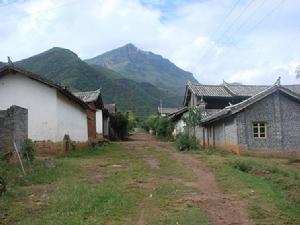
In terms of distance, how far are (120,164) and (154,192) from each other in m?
8.60

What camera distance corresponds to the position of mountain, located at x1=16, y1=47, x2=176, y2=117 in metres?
91.8

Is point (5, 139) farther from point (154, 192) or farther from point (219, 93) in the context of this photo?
point (219, 93)

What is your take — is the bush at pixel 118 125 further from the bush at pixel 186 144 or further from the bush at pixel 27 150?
the bush at pixel 27 150

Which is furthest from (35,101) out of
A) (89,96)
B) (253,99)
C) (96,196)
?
(89,96)

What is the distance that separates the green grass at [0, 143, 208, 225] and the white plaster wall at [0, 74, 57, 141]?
6899 mm

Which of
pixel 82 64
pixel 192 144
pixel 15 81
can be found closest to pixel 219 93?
pixel 192 144

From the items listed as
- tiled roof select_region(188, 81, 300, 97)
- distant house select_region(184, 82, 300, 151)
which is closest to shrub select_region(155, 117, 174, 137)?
tiled roof select_region(188, 81, 300, 97)

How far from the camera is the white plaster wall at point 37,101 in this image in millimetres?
25984

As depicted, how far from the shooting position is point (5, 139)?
18.9 m

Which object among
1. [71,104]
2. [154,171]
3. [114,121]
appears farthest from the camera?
[114,121]

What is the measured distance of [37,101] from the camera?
85.5ft

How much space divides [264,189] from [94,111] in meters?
26.3

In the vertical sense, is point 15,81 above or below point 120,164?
above

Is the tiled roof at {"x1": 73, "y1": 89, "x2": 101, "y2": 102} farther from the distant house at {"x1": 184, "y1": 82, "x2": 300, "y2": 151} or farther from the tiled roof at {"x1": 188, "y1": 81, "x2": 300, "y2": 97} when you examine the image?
the distant house at {"x1": 184, "y1": 82, "x2": 300, "y2": 151}
